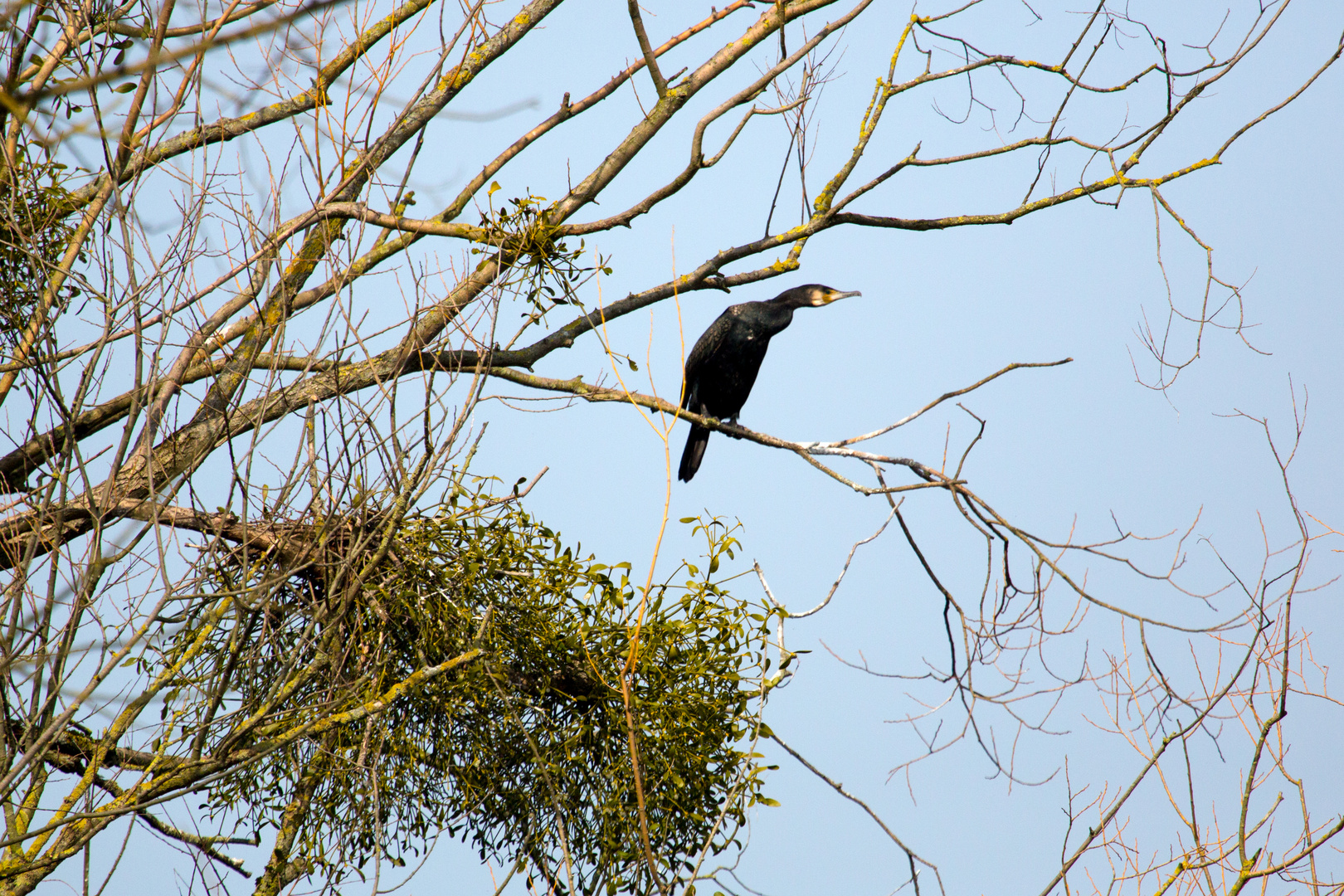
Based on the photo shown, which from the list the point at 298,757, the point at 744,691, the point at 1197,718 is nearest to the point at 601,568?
the point at 744,691

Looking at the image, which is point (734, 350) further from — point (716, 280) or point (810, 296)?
point (716, 280)

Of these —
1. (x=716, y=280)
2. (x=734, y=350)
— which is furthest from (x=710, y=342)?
(x=716, y=280)

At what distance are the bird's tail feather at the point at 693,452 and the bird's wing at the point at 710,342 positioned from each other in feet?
0.41

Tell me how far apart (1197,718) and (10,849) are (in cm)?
247

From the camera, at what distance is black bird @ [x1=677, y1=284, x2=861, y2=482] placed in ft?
13.3

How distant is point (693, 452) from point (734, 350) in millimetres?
448

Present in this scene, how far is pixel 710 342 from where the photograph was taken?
4156 millimetres

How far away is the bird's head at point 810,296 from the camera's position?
12.8 ft

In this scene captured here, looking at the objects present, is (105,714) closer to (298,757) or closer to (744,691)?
(298,757)

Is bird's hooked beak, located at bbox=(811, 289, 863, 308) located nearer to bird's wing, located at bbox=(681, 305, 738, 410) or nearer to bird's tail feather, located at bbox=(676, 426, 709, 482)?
bird's wing, located at bbox=(681, 305, 738, 410)

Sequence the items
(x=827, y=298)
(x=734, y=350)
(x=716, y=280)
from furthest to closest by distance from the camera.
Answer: (x=734, y=350) < (x=827, y=298) < (x=716, y=280)

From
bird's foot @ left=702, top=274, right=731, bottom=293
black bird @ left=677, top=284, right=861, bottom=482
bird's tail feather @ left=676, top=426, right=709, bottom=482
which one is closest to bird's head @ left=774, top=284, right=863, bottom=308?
black bird @ left=677, top=284, right=861, bottom=482

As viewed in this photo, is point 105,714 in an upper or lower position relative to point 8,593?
lower

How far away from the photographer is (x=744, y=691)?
2211mm
